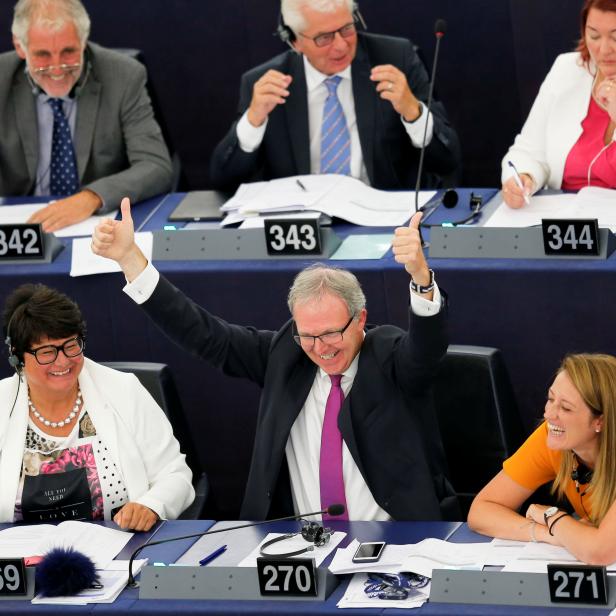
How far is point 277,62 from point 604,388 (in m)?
2.11

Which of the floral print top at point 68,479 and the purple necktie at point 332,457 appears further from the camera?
the floral print top at point 68,479

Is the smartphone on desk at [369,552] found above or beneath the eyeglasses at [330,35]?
beneath

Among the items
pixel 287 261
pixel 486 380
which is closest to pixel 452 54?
pixel 287 261

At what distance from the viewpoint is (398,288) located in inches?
166

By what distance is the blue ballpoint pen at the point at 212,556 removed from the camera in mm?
3402

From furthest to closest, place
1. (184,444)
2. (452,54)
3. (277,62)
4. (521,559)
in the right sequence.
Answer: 1. (452,54)
2. (277,62)
3. (184,444)
4. (521,559)

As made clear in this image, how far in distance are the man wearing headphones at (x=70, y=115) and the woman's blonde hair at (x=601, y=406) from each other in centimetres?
206

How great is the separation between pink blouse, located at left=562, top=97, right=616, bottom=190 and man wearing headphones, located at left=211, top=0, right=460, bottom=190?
1.52 feet

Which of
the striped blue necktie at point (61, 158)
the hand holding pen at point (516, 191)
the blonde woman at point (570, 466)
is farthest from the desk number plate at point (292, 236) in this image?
the striped blue necktie at point (61, 158)

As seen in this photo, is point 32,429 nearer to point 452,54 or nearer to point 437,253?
point 437,253

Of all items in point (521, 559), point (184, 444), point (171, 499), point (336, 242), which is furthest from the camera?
point (336, 242)

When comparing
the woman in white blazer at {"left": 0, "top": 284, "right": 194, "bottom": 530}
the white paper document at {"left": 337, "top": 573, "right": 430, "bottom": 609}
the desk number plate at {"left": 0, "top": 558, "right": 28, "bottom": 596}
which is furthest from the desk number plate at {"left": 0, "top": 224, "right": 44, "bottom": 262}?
the white paper document at {"left": 337, "top": 573, "right": 430, "bottom": 609}

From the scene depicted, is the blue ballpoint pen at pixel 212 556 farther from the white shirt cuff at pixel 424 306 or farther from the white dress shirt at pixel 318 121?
the white dress shirt at pixel 318 121

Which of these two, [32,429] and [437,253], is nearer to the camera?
[32,429]
